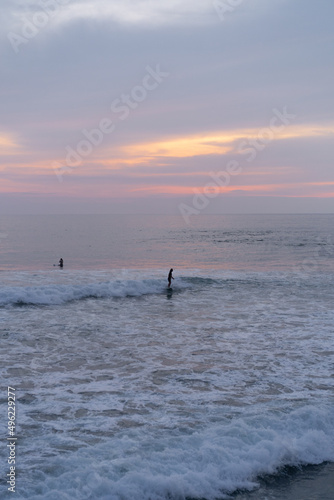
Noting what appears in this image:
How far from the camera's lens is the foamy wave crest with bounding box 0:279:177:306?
85.8 ft

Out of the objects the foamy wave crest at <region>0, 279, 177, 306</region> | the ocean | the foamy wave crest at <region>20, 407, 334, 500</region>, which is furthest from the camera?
the foamy wave crest at <region>0, 279, 177, 306</region>

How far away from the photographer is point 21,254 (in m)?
60.1

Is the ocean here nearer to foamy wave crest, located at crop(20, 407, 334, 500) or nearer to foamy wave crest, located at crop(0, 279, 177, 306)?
foamy wave crest, located at crop(20, 407, 334, 500)

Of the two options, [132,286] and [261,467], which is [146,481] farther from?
[132,286]

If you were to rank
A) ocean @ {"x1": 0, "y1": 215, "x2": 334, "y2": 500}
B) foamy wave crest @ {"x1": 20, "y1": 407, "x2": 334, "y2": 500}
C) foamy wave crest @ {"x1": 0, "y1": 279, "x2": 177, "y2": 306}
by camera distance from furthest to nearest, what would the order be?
foamy wave crest @ {"x1": 0, "y1": 279, "x2": 177, "y2": 306} < ocean @ {"x1": 0, "y1": 215, "x2": 334, "y2": 500} < foamy wave crest @ {"x1": 20, "y1": 407, "x2": 334, "y2": 500}

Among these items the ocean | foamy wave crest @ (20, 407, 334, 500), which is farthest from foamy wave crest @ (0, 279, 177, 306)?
foamy wave crest @ (20, 407, 334, 500)

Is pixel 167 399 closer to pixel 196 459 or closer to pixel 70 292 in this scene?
pixel 196 459

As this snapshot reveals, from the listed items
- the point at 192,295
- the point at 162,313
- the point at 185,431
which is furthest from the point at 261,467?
A: the point at 192,295

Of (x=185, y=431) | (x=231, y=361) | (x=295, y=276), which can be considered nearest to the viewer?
(x=185, y=431)

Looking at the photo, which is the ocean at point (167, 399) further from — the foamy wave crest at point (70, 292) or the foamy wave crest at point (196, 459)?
the foamy wave crest at point (70, 292)

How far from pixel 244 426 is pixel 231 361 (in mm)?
5089

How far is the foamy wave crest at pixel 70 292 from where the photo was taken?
85.8 ft

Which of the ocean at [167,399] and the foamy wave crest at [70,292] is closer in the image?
the ocean at [167,399]

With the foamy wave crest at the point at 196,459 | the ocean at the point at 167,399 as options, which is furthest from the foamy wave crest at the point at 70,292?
the foamy wave crest at the point at 196,459
